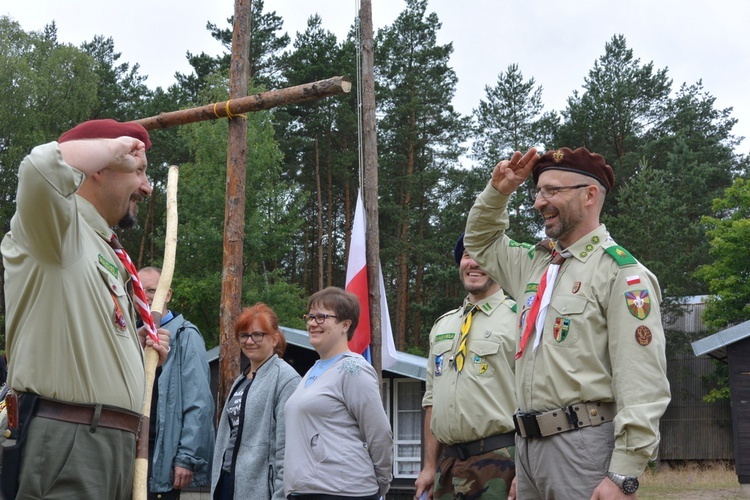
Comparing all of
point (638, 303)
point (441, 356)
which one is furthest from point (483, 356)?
point (638, 303)

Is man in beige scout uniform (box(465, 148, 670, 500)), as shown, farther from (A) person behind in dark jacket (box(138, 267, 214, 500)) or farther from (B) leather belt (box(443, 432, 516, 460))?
(A) person behind in dark jacket (box(138, 267, 214, 500))

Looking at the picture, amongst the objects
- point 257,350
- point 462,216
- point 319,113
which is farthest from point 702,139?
point 257,350

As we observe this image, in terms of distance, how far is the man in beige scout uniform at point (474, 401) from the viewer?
503 cm

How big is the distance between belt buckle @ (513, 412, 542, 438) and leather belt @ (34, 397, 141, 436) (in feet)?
5.29

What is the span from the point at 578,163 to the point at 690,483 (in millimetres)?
23152

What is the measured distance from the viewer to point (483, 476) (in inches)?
197

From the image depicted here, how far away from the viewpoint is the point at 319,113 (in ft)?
114

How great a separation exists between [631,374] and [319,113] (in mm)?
32118

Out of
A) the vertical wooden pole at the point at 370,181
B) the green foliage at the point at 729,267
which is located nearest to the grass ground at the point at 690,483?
the green foliage at the point at 729,267

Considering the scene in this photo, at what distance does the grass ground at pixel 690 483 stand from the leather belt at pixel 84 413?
1770 cm

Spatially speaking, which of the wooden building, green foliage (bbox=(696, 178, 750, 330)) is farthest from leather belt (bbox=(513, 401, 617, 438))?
green foliage (bbox=(696, 178, 750, 330))

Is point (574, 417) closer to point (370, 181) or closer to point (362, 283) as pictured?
point (362, 283)

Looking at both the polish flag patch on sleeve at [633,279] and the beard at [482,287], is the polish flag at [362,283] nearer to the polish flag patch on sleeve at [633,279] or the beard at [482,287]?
the beard at [482,287]

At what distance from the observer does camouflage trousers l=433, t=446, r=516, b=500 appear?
16.3 feet
